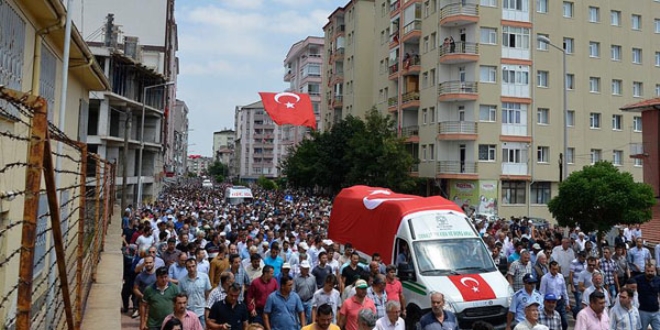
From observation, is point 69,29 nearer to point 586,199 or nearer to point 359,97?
point 586,199

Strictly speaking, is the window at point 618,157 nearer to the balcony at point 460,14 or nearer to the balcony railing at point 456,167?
the balcony railing at point 456,167

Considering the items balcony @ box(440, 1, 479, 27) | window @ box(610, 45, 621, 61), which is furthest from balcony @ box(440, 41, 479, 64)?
window @ box(610, 45, 621, 61)

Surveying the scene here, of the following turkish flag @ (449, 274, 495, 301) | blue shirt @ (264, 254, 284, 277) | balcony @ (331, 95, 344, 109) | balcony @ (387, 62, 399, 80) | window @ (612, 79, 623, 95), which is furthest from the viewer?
balcony @ (331, 95, 344, 109)

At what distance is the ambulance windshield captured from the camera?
10.0 m

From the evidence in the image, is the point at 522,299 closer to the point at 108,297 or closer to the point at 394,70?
the point at 108,297

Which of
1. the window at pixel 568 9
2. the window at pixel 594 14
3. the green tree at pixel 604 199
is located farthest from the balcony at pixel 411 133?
the green tree at pixel 604 199

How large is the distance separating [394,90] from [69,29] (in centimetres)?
3895

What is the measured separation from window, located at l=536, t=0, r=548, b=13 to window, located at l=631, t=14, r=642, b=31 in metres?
7.98

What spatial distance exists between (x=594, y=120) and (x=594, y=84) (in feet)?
8.64

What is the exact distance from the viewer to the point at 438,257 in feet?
33.7

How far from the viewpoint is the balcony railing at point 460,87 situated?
37156mm

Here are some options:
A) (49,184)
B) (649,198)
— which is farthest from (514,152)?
(49,184)

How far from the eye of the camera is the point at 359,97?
5531cm

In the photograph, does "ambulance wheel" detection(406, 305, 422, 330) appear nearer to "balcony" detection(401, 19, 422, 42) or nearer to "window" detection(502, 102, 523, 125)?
"window" detection(502, 102, 523, 125)
